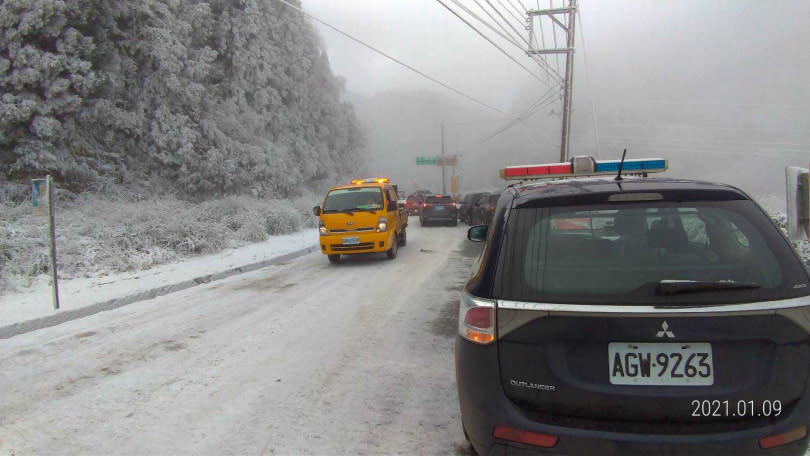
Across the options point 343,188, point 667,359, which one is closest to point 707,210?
point 667,359

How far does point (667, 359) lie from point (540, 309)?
0.58 metres

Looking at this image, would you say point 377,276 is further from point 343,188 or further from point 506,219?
point 506,219

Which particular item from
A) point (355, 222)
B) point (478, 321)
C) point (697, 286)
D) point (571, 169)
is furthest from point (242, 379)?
point (355, 222)

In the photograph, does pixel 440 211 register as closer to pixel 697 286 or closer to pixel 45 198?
pixel 45 198

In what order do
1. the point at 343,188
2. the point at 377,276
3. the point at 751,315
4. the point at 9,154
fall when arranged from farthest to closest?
the point at 9,154 < the point at 343,188 < the point at 377,276 < the point at 751,315

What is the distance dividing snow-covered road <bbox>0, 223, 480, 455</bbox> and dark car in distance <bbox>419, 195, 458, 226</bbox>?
1669 cm

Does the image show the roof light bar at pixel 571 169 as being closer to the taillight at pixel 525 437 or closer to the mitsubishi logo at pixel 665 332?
the mitsubishi logo at pixel 665 332

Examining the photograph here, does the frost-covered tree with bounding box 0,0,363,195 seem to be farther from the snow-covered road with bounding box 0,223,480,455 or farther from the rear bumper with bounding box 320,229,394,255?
the snow-covered road with bounding box 0,223,480,455

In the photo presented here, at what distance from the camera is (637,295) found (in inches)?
90.9

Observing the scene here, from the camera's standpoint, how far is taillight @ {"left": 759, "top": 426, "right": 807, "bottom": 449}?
219 centimetres

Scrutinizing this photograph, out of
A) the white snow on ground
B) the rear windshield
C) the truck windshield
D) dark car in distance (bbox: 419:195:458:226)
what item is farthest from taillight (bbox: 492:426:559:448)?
dark car in distance (bbox: 419:195:458:226)

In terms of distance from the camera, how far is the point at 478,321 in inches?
97.2

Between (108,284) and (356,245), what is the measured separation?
16.7 ft

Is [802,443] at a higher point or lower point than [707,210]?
lower
